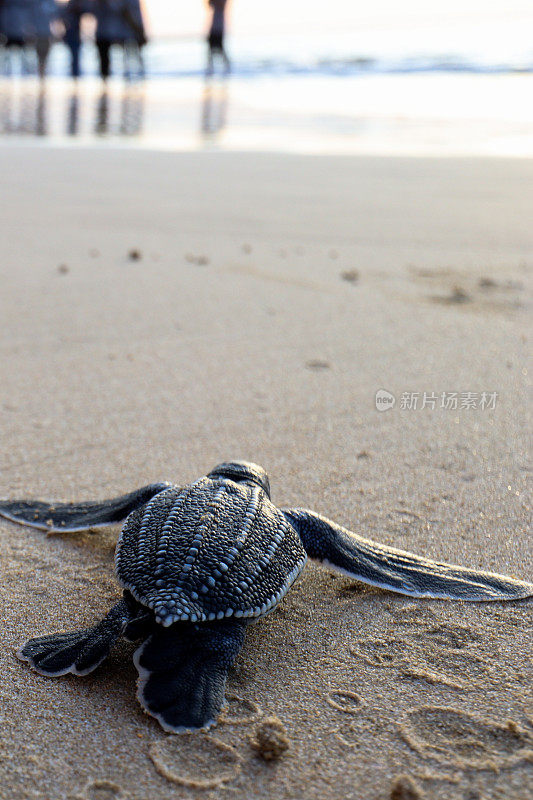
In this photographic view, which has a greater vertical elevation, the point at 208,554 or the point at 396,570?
the point at 208,554

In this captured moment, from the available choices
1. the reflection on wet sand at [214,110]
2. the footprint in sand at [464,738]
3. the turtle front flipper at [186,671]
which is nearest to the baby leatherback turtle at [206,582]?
the turtle front flipper at [186,671]

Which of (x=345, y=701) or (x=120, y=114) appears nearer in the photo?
(x=345, y=701)

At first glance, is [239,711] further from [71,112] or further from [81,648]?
[71,112]

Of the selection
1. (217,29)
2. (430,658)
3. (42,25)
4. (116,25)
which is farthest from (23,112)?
(430,658)

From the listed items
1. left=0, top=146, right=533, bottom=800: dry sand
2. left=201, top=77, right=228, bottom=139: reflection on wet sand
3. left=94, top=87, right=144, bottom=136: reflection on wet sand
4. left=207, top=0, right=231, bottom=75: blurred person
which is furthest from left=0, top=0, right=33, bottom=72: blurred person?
left=0, top=146, right=533, bottom=800: dry sand

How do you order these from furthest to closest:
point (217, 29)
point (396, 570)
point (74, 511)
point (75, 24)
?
point (217, 29)
point (75, 24)
point (74, 511)
point (396, 570)

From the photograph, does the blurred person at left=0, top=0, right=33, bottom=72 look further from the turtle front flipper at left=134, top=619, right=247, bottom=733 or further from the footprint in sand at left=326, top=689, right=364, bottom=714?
the footprint in sand at left=326, top=689, right=364, bottom=714

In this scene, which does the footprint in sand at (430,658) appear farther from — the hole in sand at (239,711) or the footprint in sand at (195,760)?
the footprint in sand at (195,760)
